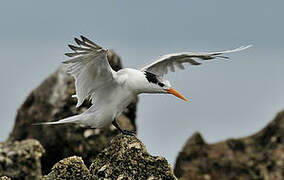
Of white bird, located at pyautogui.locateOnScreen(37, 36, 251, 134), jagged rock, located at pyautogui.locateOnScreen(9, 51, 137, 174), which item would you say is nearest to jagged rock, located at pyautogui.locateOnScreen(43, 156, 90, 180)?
white bird, located at pyautogui.locateOnScreen(37, 36, 251, 134)

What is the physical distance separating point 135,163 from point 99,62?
145 centimetres

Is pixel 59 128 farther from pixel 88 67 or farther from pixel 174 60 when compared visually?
pixel 88 67

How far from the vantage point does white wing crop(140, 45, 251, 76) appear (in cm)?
933

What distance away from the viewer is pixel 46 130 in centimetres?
1633

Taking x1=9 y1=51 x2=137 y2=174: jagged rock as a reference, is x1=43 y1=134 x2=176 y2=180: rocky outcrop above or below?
above

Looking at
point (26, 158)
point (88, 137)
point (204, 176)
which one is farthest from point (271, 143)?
point (26, 158)

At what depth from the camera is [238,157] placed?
1745 centimetres

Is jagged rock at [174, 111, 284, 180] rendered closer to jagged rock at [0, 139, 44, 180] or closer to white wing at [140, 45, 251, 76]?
jagged rock at [0, 139, 44, 180]

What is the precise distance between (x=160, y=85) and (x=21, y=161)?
5.53 meters

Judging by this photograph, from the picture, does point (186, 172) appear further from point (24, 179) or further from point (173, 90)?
point (173, 90)

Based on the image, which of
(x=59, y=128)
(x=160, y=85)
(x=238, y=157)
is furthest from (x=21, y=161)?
(x=238, y=157)

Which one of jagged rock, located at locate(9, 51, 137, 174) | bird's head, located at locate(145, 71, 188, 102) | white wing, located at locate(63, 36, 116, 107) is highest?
white wing, located at locate(63, 36, 116, 107)

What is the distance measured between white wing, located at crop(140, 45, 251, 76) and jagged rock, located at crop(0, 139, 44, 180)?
4513mm

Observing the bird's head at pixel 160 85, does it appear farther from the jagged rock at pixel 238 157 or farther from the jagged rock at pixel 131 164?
the jagged rock at pixel 238 157
